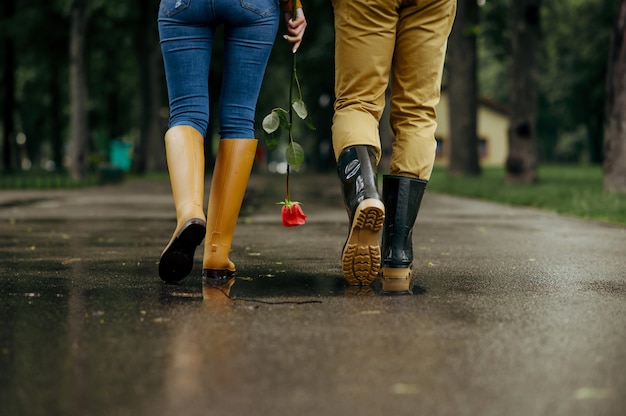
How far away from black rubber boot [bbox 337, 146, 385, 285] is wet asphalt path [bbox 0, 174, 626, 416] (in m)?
0.13

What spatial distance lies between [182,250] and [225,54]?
1126 millimetres

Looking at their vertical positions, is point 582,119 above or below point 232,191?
below

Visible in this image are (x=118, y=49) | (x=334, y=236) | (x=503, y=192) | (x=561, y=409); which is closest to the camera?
(x=561, y=409)

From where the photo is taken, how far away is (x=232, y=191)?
5152mm

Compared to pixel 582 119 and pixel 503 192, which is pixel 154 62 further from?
pixel 582 119

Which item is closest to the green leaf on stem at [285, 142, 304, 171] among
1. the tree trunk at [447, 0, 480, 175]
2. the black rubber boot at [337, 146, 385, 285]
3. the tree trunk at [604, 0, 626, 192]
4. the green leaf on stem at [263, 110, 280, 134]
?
the green leaf on stem at [263, 110, 280, 134]

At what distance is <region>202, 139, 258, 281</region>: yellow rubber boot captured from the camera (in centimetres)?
512

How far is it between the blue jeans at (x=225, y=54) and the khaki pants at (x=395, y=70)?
0.41 metres

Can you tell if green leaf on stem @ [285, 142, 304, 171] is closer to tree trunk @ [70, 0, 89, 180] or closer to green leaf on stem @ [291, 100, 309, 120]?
green leaf on stem @ [291, 100, 309, 120]

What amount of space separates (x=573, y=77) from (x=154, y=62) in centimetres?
2912

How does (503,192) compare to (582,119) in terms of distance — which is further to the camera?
(582,119)

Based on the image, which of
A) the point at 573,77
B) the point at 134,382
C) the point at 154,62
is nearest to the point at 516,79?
the point at 154,62

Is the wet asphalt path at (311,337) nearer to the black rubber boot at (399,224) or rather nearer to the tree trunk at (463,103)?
the black rubber boot at (399,224)

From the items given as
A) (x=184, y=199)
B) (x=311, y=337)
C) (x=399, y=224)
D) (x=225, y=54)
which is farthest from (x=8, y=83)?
(x=311, y=337)
